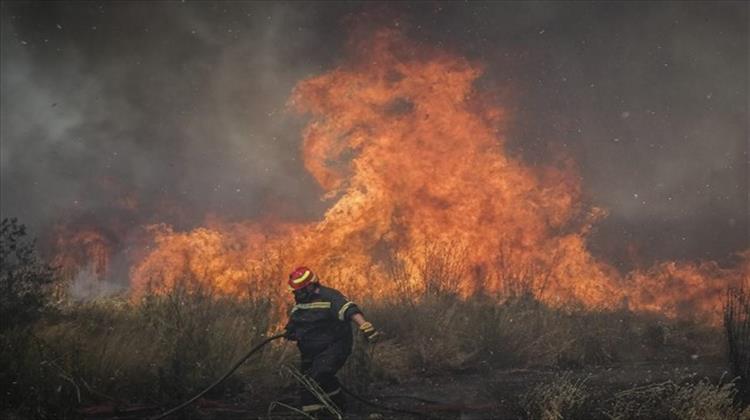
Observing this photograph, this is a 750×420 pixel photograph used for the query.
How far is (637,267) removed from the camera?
2027 cm

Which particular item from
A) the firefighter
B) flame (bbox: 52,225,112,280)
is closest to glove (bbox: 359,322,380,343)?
the firefighter

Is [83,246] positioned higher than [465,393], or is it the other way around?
[83,246]

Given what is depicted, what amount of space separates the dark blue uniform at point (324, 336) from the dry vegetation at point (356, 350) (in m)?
1.10

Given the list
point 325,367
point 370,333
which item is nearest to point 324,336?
point 325,367

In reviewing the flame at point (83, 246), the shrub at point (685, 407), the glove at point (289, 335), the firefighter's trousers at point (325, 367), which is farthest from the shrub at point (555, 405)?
the flame at point (83, 246)

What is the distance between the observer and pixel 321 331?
6238mm

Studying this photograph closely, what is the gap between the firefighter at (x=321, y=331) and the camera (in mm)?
6020

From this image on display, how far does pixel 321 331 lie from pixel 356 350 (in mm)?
1399

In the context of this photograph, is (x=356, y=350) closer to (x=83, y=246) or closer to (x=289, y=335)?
(x=289, y=335)

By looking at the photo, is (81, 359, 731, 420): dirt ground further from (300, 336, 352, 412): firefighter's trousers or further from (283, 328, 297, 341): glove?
(283, 328, 297, 341): glove

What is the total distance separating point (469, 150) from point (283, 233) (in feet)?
23.2

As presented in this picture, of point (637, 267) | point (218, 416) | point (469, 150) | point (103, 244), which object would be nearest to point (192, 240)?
point (103, 244)

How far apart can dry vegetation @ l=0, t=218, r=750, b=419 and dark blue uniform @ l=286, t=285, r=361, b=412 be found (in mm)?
1101

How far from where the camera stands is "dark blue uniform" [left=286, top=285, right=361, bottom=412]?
19.7ft
